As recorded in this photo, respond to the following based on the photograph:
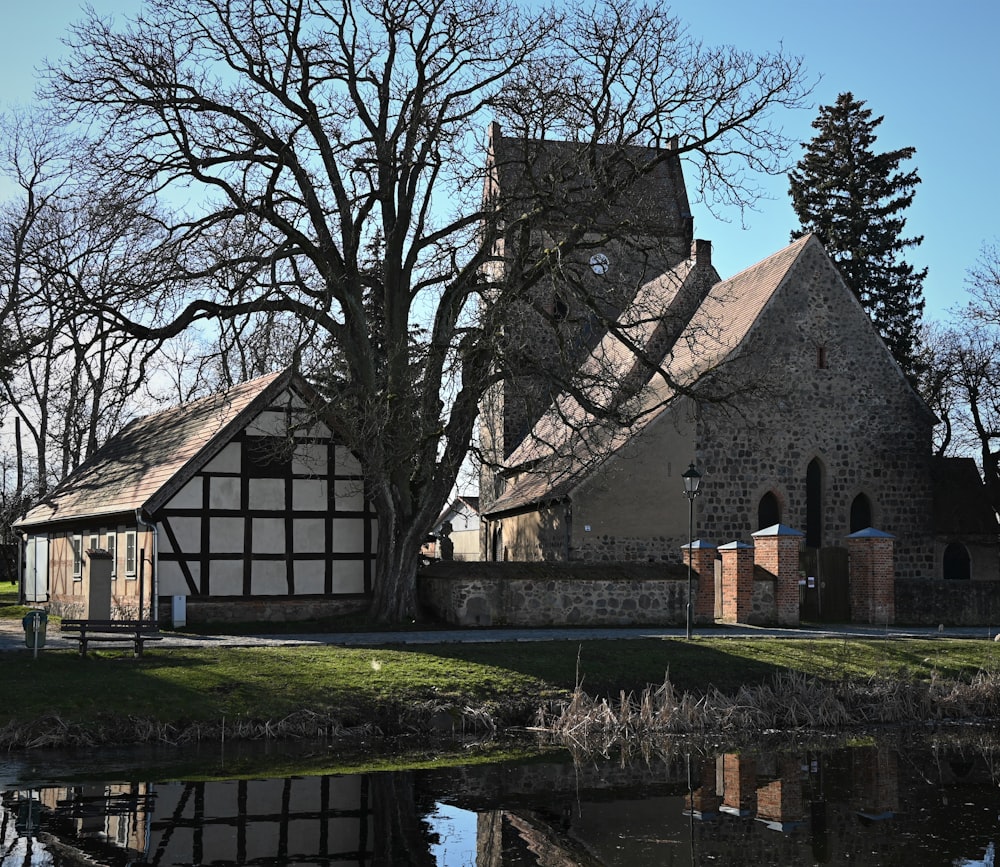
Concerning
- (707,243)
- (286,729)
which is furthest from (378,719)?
(707,243)

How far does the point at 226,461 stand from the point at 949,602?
51.3 ft

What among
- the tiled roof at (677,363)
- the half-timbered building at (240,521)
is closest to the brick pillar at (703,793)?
the tiled roof at (677,363)

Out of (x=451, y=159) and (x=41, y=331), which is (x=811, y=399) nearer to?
(x=451, y=159)

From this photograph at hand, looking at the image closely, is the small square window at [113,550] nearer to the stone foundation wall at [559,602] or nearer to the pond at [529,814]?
the stone foundation wall at [559,602]

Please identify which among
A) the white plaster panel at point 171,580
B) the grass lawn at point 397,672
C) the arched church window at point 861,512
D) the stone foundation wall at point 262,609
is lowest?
the grass lawn at point 397,672

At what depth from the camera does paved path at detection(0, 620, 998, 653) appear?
1947 centimetres

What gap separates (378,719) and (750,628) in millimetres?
9978

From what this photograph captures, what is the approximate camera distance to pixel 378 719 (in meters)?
15.5

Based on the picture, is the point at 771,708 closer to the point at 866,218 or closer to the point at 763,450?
the point at 763,450

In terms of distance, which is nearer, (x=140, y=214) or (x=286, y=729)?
(x=286, y=729)

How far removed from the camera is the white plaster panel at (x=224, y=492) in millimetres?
23422

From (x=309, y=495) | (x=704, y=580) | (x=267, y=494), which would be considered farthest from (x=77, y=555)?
(x=704, y=580)

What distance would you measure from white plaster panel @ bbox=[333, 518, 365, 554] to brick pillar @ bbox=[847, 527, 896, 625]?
1025 centimetres

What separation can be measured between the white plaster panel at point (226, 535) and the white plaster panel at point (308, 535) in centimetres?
111
